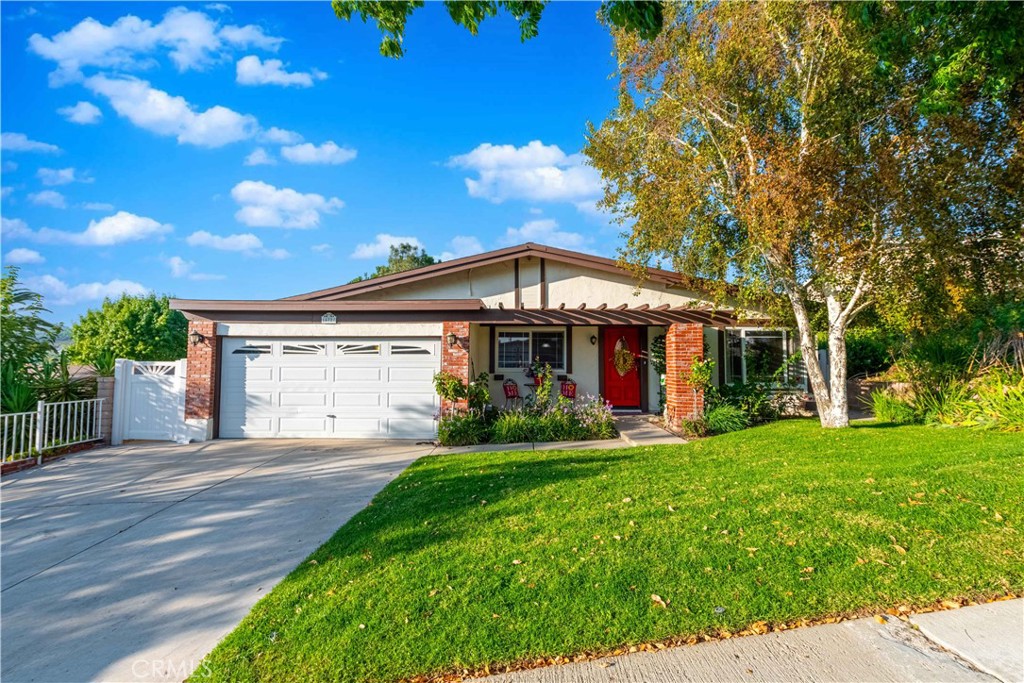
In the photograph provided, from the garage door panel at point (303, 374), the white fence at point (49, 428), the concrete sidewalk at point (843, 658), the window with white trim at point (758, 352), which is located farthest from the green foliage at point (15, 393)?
the window with white trim at point (758, 352)

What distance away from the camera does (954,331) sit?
9969mm

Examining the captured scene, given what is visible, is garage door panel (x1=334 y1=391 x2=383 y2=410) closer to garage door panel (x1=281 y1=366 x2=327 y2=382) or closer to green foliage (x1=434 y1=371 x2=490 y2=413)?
garage door panel (x1=281 y1=366 x2=327 y2=382)

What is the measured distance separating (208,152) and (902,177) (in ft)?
43.5

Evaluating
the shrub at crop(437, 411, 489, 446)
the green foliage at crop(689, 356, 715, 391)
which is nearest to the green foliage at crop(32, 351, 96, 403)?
the shrub at crop(437, 411, 489, 446)

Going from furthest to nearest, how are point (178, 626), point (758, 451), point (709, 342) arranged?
point (709, 342), point (758, 451), point (178, 626)

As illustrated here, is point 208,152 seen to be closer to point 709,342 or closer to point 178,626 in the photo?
point 178,626

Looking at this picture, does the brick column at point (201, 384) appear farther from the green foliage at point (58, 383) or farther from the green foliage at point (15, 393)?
the green foliage at point (15, 393)

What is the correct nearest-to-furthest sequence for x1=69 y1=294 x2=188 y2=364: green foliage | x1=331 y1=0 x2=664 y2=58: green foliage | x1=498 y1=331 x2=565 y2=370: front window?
x1=331 y1=0 x2=664 y2=58: green foliage < x1=498 y1=331 x2=565 y2=370: front window < x1=69 y1=294 x2=188 y2=364: green foliage

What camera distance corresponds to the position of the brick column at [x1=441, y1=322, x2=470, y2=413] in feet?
33.1

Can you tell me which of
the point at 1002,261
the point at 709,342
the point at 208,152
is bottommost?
the point at 709,342

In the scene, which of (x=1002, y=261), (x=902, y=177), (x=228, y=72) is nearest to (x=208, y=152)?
(x=228, y=72)

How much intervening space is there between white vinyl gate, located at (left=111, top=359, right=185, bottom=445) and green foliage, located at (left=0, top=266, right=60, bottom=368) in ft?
6.61

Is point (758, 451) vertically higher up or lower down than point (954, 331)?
lower down

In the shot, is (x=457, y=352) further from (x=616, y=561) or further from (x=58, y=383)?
(x=58, y=383)
